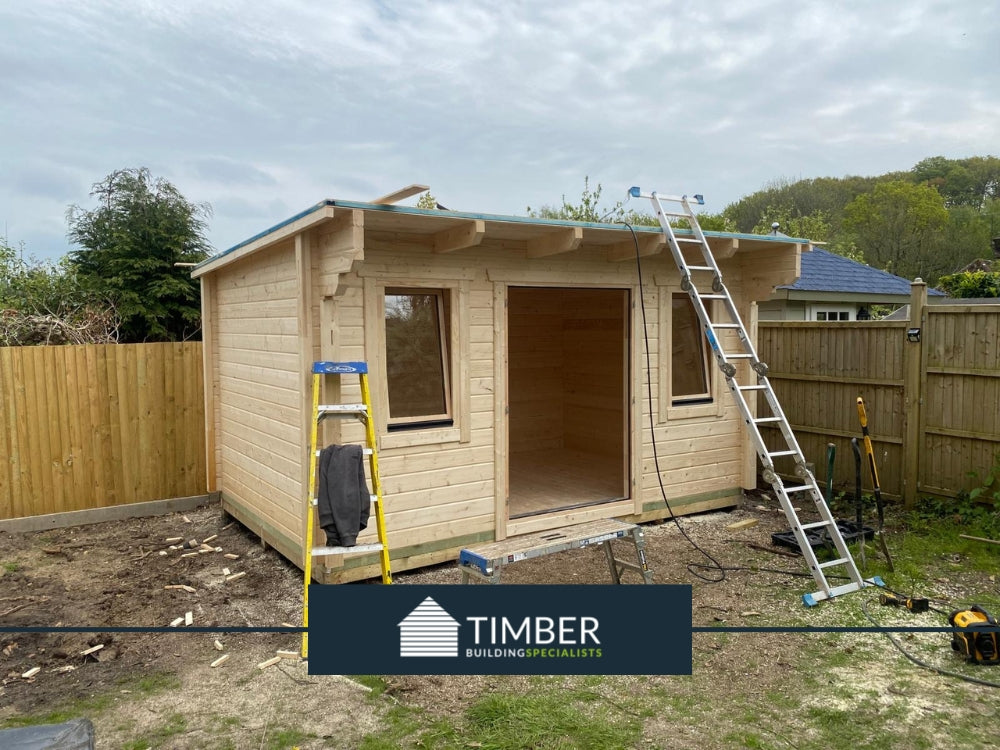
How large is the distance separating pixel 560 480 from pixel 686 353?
1.94 m

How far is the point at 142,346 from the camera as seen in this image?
Result: 7508 millimetres

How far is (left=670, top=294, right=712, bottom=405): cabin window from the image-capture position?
6.92m

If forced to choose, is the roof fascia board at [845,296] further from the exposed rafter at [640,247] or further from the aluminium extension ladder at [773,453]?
the aluminium extension ladder at [773,453]

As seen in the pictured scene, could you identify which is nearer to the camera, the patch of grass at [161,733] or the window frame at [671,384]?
the patch of grass at [161,733]

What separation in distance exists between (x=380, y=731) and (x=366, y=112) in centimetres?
2135

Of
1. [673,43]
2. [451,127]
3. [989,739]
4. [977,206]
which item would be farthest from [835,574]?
[977,206]

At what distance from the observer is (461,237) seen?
5.09 m

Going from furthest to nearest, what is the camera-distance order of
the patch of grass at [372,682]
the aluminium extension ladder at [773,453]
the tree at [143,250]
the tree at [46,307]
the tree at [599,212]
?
1. the tree at [599,212]
2. the tree at [143,250]
3. the tree at [46,307]
4. the aluminium extension ladder at [773,453]
5. the patch of grass at [372,682]

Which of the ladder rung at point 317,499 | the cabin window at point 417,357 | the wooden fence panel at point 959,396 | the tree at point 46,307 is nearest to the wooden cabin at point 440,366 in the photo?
the cabin window at point 417,357

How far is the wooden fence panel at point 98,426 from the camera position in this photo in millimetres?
6961

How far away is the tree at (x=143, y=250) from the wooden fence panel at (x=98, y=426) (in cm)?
538

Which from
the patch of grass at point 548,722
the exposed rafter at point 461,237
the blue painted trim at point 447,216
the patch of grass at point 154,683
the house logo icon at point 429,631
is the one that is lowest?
the patch of grass at point 154,683

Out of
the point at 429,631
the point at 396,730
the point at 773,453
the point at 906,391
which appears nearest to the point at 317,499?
the point at 429,631

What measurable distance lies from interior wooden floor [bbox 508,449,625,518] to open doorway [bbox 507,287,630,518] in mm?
26
